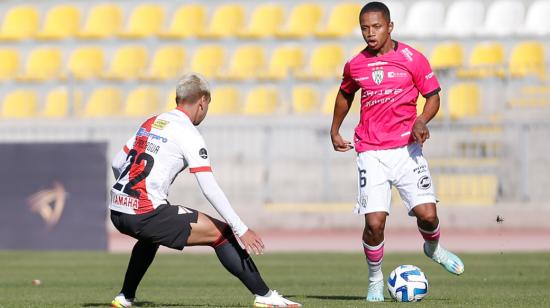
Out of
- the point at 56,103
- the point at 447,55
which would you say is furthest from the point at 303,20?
the point at 56,103

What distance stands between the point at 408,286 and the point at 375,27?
203cm

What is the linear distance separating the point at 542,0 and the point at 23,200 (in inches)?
518

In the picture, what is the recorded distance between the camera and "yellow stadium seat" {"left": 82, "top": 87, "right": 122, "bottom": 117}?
23.5 m

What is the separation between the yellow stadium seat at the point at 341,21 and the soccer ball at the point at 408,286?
16.4m

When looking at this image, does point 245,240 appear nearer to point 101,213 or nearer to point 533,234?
point 101,213

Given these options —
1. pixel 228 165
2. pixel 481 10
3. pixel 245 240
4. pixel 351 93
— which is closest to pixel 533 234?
pixel 228 165

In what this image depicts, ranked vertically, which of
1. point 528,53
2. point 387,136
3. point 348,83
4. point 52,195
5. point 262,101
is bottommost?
point 52,195

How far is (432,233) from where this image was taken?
9367 mm

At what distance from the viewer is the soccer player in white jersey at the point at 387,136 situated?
29.8 feet

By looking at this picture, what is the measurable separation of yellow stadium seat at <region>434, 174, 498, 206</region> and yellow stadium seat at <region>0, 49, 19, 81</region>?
10688 millimetres

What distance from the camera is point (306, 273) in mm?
13297

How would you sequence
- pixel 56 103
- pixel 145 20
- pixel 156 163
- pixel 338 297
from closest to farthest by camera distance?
pixel 156 163 → pixel 338 297 → pixel 56 103 → pixel 145 20

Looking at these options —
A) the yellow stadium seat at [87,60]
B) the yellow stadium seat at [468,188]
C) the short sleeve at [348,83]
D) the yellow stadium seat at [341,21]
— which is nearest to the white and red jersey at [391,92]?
the short sleeve at [348,83]

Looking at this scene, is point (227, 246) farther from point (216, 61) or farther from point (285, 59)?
point (216, 61)
